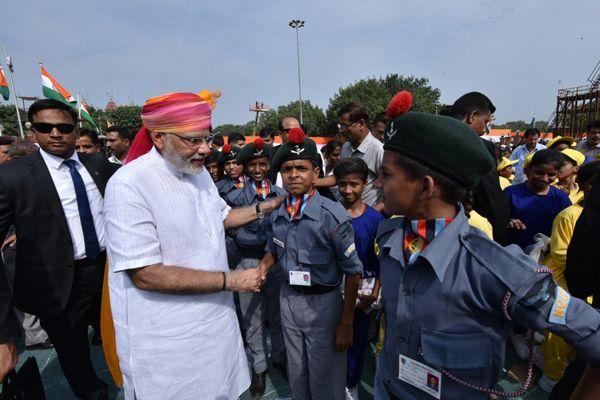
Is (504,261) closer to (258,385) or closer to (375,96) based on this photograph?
(258,385)

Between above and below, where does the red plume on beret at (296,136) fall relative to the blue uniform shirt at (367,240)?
above

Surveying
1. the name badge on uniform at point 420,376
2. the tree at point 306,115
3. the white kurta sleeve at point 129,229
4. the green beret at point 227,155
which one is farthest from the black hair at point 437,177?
the tree at point 306,115

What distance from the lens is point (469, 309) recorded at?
115 cm

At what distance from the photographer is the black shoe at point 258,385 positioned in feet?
10.1

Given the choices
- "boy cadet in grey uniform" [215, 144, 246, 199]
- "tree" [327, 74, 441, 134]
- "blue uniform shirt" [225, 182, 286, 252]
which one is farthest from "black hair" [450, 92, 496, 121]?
"tree" [327, 74, 441, 134]

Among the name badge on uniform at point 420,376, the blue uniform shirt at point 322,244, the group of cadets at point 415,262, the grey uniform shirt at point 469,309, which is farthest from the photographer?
the blue uniform shirt at point 322,244

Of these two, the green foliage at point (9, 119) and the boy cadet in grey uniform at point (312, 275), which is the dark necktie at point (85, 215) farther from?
the green foliage at point (9, 119)

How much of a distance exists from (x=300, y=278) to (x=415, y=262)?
3.96ft

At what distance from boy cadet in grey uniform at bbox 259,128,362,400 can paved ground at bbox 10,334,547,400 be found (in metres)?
0.69

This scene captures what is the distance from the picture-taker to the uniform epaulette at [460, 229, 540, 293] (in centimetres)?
102

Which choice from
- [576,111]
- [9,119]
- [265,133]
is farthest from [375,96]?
[9,119]

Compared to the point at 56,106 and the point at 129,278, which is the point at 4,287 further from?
the point at 56,106

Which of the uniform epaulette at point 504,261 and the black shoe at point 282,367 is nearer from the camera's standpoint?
the uniform epaulette at point 504,261

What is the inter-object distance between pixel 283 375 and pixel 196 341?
1.93 metres
